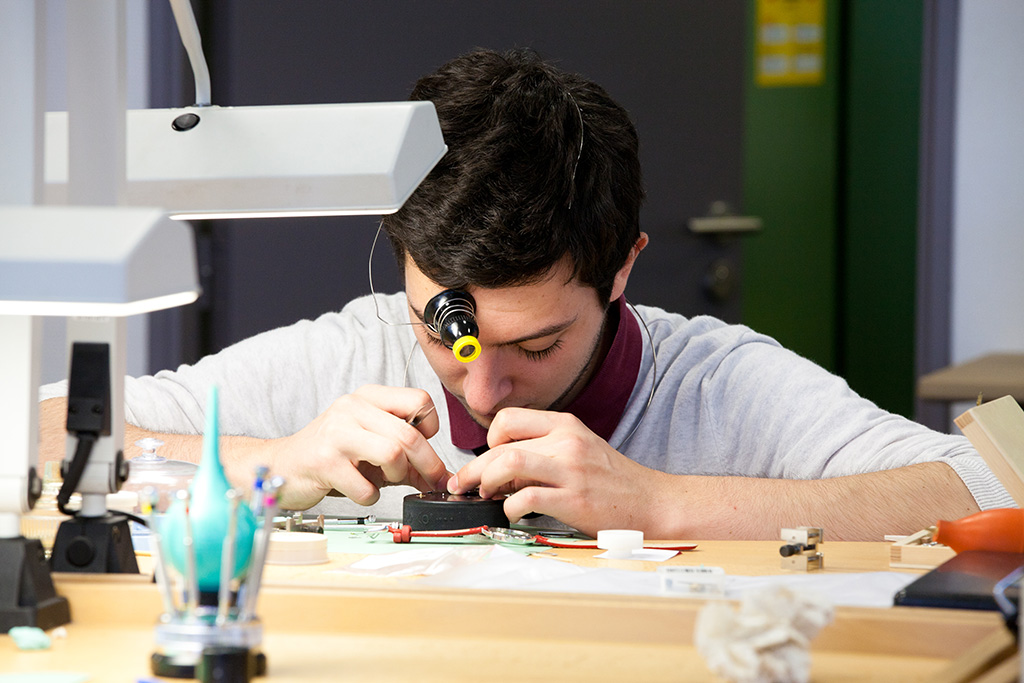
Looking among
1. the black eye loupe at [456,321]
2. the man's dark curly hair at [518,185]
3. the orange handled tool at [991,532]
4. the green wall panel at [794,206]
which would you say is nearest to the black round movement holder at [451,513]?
the black eye loupe at [456,321]

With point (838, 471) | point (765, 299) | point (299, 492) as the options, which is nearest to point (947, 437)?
point (838, 471)

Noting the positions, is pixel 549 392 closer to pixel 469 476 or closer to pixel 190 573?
pixel 469 476

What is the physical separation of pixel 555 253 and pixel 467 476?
1.14ft

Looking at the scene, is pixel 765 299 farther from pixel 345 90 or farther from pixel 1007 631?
pixel 1007 631

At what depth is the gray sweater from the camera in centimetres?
165

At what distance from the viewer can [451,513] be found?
1.35 metres

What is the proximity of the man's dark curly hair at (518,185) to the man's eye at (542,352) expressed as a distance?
0.32 ft

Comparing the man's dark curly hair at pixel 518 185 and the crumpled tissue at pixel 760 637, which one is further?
the man's dark curly hair at pixel 518 185

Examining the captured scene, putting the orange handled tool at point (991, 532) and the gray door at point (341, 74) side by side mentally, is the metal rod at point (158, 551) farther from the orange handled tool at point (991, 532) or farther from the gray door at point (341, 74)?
the gray door at point (341, 74)

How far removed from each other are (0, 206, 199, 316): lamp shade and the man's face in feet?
2.30

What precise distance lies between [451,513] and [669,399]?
617 mm

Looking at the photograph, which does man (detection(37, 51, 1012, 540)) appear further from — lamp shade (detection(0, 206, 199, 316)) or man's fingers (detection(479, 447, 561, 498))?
lamp shade (detection(0, 206, 199, 316))

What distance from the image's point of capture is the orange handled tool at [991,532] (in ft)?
3.78

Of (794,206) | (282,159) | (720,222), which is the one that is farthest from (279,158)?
(794,206)
